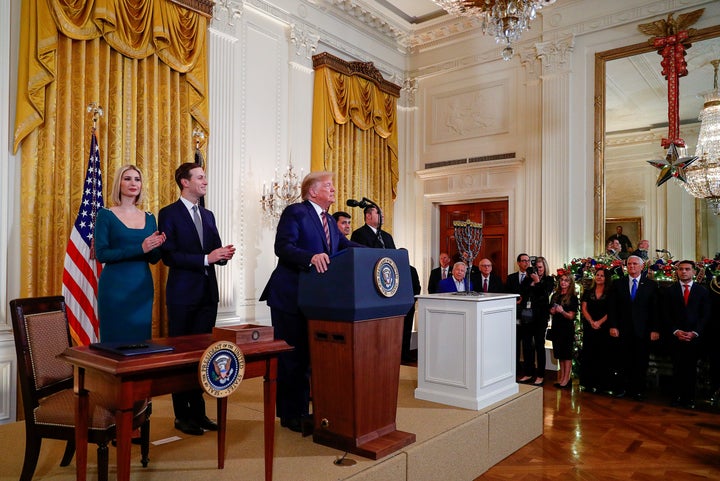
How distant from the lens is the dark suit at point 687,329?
15.8ft

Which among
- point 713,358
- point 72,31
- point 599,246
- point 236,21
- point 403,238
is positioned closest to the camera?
point 72,31

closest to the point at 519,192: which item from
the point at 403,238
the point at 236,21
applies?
the point at 403,238

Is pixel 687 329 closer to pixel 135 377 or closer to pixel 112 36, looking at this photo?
pixel 135 377

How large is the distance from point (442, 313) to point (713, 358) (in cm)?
296

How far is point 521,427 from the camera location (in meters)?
3.68

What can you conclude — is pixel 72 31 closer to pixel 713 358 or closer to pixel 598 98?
pixel 598 98

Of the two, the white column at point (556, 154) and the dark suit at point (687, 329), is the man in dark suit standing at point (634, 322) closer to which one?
the dark suit at point (687, 329)

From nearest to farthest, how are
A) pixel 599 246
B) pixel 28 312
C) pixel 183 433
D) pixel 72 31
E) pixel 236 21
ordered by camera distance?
1. pixel 28 312
2. pixel 183 433
3. pixel 72 31
4. pixel 236 21
5. pixel 599 246

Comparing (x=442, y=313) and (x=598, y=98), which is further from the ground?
(x=598, y=98)

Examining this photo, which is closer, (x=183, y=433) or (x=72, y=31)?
(x=183, y=433)

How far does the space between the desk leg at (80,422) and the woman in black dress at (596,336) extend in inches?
191

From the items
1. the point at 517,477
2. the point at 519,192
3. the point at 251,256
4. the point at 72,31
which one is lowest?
the point at 517,477

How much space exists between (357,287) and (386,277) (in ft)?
0.72

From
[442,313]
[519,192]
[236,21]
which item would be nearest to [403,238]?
[519,192]
